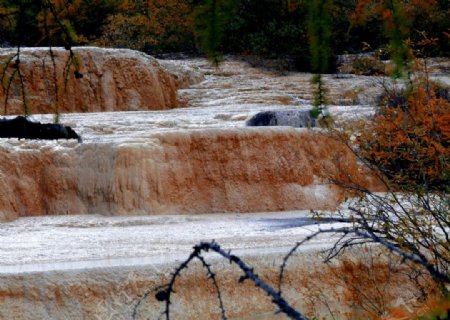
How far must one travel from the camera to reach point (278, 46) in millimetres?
22703

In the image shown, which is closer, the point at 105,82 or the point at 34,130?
the point at 34,130

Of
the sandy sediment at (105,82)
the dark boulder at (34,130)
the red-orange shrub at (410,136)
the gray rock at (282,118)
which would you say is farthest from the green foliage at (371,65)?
the dark boulder at (34,130)

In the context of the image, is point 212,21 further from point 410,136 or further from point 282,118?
point 282,118

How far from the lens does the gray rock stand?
12.9 m

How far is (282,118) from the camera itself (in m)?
13.1

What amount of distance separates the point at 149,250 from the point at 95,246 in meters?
0.59

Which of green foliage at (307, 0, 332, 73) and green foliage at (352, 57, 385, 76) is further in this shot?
green foliage at (352, 57, 385, 76)

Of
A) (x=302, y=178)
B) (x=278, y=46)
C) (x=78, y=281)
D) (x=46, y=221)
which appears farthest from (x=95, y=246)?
(x=278, y=46)

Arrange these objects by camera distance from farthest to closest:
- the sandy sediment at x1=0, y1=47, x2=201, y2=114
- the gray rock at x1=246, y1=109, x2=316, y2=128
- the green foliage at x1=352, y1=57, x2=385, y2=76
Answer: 1. the sandy sediment at x1=0, y1=47, x2=201, y2=114
2. the green foliage at x1=352, y1=57, x2=385, y2=76
3. the gray rock at x1=246, y1=109, x2=316, y2=128

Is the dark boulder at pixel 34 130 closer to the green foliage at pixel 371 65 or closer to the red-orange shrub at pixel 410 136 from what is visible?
the red-orange shrub at pixel 410 136

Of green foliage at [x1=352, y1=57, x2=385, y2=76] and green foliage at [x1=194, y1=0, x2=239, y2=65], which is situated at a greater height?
green foliage at [x1=194, y1=0, x2=239, y2=65]

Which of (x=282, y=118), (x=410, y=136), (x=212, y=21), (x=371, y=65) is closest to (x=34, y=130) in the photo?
(x=282, y=118)

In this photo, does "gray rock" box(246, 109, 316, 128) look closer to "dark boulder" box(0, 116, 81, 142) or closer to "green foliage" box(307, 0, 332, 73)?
"dark boulder" box(0, 116, 81, 142)

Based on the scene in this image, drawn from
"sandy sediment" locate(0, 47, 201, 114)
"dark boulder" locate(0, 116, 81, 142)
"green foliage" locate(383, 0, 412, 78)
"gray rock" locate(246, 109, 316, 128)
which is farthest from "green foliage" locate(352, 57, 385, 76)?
"green foliage" locate(383, 0, 412, 78)
